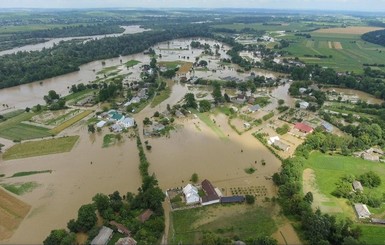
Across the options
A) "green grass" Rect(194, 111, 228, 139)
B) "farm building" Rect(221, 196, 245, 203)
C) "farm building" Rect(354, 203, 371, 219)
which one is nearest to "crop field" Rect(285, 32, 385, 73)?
"green grass" Rect(194, 111, 228, 139)

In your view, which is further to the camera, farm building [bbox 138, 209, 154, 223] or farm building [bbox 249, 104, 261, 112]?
farm building [bbox 249, 104, 261, 112]

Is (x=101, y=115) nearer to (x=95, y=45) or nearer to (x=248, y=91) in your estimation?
(x=248, y=91)

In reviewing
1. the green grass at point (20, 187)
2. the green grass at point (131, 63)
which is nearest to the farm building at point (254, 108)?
the green grass at point (20, 187)

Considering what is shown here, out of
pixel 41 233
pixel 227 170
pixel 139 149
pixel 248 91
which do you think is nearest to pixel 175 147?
pixel 139 149

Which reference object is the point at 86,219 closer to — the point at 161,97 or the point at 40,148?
the point at 40,148

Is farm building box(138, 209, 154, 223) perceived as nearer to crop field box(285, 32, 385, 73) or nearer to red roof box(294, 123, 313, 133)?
red roof box(294, 123, 313, 133)

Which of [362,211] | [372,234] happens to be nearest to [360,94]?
[362,211]
